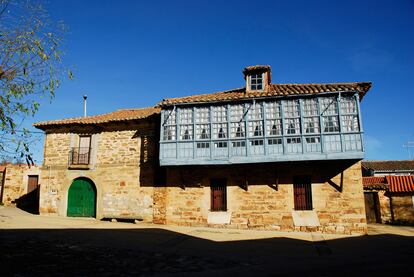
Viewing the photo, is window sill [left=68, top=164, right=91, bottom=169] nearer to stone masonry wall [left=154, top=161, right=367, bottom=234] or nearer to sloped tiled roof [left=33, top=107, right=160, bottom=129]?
sloped tiled roof [left=33, top=107, right=160, bottom=129]

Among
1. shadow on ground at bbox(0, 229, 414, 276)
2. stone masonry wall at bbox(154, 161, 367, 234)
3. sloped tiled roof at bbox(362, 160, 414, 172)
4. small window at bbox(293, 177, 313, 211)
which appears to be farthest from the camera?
sloped tiled roof at bbox(362, 160, 414, 172)

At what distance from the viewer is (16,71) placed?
567 cm

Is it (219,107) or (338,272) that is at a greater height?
(219,107)

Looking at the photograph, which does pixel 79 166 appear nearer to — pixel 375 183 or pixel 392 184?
pixel 375 183

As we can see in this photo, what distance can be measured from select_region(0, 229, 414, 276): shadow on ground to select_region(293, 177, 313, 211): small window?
2393 millimetres

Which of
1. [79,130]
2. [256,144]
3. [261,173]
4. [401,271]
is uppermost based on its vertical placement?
[79,130]

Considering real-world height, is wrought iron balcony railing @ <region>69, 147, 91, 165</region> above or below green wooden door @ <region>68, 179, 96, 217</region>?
above

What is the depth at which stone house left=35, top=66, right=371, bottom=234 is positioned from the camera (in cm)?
1326

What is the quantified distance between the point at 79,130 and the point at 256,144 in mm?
9734

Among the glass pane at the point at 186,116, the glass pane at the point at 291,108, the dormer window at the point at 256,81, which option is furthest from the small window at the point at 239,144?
the dormer window at the point at 256,81

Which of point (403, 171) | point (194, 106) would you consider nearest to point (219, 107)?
point (194, 106)

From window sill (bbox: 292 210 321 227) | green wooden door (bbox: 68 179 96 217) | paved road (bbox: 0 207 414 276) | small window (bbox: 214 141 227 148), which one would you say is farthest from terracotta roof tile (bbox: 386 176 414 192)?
green wooden door (bbox: 68 179 96 217)

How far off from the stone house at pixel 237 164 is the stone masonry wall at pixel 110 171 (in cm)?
5

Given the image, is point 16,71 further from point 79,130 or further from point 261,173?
point 79,130
